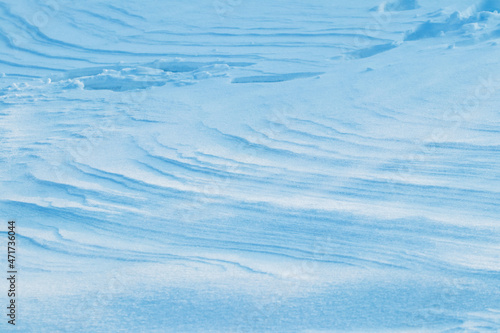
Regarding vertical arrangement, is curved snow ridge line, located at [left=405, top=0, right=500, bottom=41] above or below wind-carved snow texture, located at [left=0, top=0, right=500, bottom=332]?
above

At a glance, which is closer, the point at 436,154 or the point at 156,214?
the point at 156,214

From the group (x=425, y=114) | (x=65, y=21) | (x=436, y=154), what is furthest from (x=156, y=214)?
(x=65, y=21)

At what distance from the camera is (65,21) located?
4.18m

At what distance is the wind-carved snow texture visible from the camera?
1584mm

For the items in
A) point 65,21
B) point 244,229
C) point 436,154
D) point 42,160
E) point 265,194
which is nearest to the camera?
point 244,229

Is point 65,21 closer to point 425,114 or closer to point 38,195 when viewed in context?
point 38,195

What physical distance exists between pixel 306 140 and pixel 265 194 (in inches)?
17.4

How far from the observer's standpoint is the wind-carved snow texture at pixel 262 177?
1.58 meters

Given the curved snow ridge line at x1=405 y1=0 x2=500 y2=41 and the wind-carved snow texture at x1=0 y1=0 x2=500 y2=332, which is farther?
the curved snow ridge line at x1=405 y1=0 x2=500 y2=41

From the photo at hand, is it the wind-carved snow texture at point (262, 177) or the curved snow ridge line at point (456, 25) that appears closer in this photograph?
the wind-carved snow texture at point (262, 177)

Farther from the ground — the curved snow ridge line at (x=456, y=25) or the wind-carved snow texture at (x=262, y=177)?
the curved snow ridge line at (x=456, y=25)

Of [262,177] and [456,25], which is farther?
[456,25]

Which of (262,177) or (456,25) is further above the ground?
(456,25)

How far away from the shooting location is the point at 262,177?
2201 millimetres
